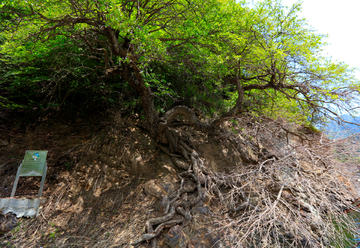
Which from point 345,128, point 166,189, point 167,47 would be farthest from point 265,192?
point 167,47

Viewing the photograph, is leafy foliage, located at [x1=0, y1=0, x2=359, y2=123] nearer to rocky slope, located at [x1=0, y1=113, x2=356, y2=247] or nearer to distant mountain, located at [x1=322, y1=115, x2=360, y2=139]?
distant mountain, located at [x1=322, y1=115, x2=360, y2=139]

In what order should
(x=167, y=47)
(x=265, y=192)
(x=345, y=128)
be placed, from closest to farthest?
1. (x=265, y=192)
2. (x=345, y=128)
3. (x=167, y=47)

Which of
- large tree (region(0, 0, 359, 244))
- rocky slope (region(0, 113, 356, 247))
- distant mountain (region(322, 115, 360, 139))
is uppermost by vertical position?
large tree (region(0, 0, 359, 244))

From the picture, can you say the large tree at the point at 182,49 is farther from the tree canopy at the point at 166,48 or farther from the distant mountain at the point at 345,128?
the distant mountain at the point at 345,128

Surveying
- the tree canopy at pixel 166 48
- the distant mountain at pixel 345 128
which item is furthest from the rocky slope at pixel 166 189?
the tree canopy at pixel 166 48

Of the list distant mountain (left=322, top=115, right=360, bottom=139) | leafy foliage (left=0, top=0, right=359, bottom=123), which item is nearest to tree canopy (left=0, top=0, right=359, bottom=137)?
leafy foliage (left=0, top=0, right=359, bottom=123)

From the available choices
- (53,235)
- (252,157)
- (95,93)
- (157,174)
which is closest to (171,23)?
(95,93)

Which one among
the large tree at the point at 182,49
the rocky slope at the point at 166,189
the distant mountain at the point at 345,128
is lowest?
the rocky slope at the point at 166,189

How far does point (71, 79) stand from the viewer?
21.1 feet

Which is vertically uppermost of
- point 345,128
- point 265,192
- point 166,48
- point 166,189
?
point 166,48

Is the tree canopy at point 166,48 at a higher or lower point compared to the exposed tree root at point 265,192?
higher

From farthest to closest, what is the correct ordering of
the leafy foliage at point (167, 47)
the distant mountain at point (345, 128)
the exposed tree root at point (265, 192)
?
the leafy foliage at point (167, 47)
the distant mountain at point (345, 128)
the exposed tree root at point (265, 192)

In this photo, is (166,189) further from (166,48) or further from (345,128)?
(345,128)

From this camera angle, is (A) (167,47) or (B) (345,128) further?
(A) (167,47)
